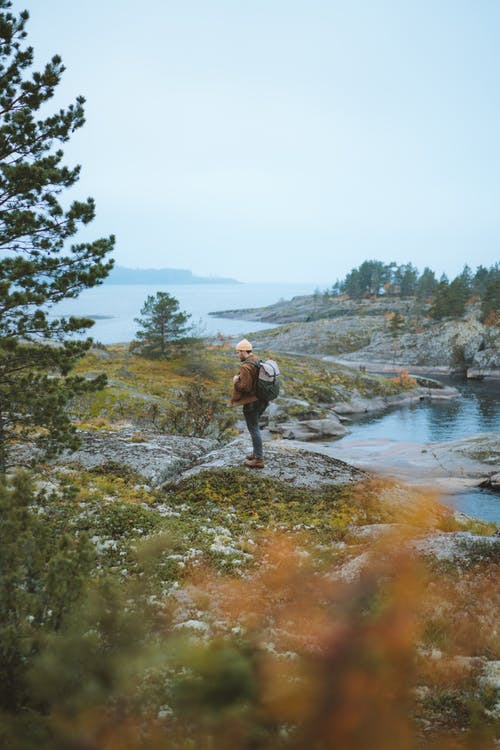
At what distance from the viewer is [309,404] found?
53625mm

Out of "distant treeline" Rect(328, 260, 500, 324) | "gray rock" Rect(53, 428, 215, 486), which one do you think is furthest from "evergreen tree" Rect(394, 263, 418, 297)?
"gray rock" Rect(53, 428, 215, 486)

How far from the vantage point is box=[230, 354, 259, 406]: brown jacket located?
497 inches

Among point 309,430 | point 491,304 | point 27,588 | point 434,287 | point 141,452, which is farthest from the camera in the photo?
point 434,287

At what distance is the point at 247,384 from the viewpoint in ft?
41.4

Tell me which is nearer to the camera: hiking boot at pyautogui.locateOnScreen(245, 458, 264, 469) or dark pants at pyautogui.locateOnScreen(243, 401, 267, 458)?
dark pants at pyautogui.locateOnScreen(243, 401, 267, 458)

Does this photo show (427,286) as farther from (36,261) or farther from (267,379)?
(36,261)

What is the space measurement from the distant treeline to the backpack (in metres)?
110

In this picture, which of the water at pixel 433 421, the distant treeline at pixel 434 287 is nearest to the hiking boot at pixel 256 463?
the water at pixel 433 421

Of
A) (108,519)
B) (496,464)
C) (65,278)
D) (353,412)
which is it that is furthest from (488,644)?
(353,412)

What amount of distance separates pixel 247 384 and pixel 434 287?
16076 centimetres

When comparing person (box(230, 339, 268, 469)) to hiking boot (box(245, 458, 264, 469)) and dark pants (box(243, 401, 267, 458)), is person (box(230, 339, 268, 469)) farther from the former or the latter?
hiking boot (box(245, 458, 264, 469))

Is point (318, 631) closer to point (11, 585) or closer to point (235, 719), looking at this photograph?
point (235, 719)

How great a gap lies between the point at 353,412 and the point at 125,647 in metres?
56.1

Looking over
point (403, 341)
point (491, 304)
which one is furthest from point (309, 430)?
point (491, 304)
